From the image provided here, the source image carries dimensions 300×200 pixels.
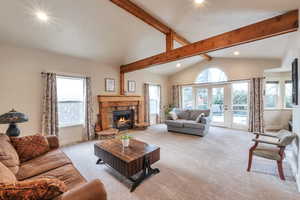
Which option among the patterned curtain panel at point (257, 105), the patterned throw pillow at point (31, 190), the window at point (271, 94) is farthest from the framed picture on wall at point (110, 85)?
the window at point (271, 94)

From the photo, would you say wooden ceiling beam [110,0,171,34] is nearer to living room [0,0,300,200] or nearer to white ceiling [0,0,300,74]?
living room [0,0,300,200]

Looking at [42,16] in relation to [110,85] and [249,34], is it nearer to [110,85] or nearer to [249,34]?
[110,85]

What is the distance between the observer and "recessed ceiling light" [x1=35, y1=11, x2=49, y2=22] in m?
2.47

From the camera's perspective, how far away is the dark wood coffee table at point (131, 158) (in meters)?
2.02

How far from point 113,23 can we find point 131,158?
284 centimetres

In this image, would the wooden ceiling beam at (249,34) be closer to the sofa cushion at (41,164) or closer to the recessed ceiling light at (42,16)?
the recessed ceiling light at (42,16)

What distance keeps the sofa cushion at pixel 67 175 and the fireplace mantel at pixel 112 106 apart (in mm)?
2923

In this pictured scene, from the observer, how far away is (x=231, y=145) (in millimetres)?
3701

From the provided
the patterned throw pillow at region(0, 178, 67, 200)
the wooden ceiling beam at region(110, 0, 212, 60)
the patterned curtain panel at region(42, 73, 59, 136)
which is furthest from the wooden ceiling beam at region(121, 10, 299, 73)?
the patterned curtain panel at region(42, 73, 59, 136)

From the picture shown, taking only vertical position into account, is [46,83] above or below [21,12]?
below

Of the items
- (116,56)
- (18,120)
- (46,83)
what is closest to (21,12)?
(46,83)

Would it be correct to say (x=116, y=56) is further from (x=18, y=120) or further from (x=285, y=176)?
(x=285, y=176)

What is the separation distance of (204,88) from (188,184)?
16.8ft

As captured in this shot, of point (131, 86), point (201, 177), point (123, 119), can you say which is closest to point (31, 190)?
point (201, 177)
